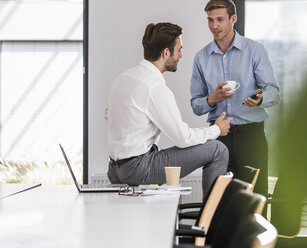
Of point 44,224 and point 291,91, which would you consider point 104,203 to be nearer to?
point 44,224

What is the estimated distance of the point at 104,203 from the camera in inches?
68.9

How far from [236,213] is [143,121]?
1.99 metres

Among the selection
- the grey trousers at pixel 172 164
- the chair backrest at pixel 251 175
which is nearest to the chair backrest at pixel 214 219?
the chair backrest at pixel 251 175

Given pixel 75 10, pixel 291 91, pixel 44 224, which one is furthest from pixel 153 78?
pixel 75 10

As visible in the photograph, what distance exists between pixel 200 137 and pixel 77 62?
3.10 meters

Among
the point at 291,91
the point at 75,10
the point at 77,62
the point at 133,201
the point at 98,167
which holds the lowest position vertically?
the point at 98,167

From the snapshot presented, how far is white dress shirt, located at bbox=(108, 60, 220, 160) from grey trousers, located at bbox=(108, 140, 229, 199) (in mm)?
44

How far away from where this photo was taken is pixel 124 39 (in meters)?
5.19

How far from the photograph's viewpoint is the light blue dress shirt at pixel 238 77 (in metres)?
4.18

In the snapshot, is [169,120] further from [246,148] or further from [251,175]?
[246,148]

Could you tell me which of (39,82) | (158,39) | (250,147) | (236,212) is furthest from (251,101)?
(236,212)

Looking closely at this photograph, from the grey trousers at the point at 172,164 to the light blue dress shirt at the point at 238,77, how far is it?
1.27 m

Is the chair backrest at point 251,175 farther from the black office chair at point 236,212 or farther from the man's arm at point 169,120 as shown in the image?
the black office chair at point 236,212

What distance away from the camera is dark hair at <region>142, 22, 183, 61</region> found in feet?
11.1
